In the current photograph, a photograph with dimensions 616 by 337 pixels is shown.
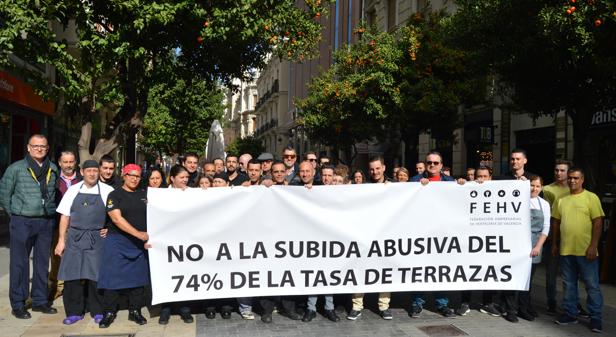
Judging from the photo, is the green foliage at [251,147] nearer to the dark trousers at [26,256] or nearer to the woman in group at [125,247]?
the dark trousers at [26,256]

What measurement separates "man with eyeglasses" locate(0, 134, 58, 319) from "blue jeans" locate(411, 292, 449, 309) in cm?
398

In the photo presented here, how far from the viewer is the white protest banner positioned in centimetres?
609

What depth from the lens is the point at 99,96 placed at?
8.99 meters

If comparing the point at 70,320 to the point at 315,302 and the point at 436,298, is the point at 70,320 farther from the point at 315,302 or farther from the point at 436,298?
the point at 436,298

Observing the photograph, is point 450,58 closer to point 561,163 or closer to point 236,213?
point 561,163

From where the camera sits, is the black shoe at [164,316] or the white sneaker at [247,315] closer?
Result: the black shoe at [164,316]

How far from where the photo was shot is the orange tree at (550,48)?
25.5 ft

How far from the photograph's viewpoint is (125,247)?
19.6ft

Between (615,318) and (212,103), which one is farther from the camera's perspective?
(212,103)

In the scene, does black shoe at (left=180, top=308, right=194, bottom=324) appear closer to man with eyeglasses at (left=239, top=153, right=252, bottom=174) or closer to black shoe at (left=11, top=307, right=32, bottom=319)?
black shoe at (left=11, top=307, right=32, bottom=319)

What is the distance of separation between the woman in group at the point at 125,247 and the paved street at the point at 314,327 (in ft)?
1.01

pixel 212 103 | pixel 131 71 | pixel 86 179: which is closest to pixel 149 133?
pixel 212 103

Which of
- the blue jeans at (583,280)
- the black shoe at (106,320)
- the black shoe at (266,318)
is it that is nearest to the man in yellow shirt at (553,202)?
the blue jeans at (583,280)

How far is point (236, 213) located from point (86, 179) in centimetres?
159
